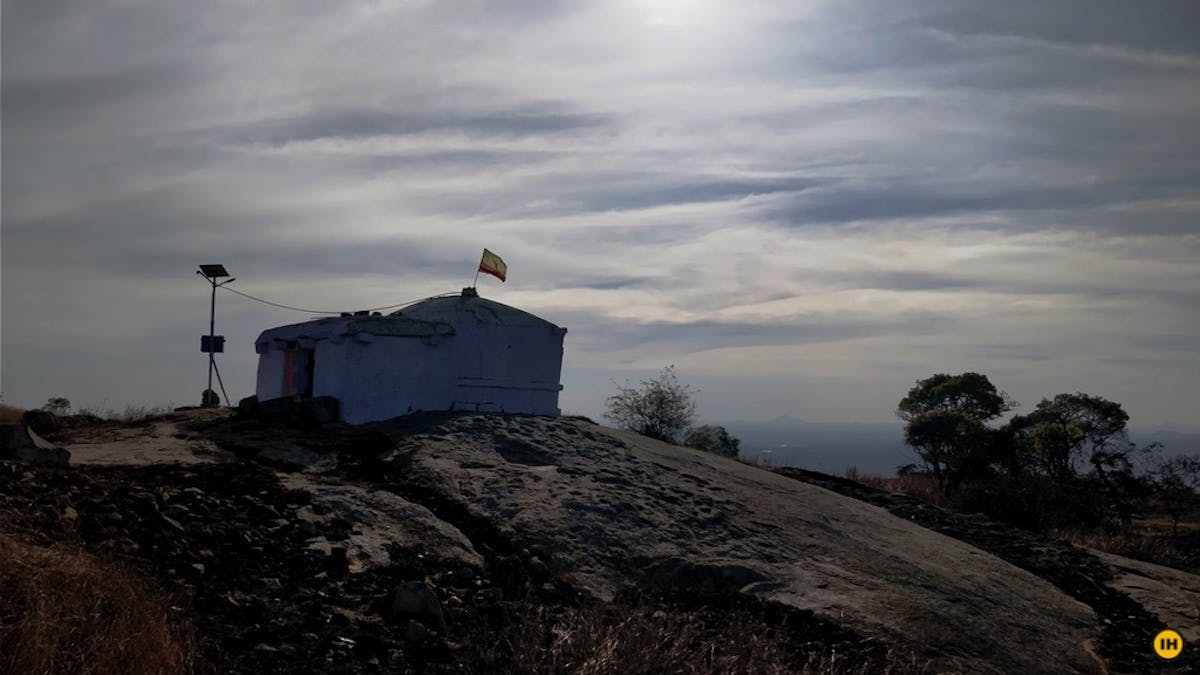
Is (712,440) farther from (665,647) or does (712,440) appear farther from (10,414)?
(665,647)

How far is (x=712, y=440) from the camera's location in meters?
31.1

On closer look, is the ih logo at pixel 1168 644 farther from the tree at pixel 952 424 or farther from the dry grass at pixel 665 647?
Result: the tree at pixel 952 424

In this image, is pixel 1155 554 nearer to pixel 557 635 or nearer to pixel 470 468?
pixel 470 468

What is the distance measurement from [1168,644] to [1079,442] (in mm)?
20579

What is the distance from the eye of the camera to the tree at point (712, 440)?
28.9 meters

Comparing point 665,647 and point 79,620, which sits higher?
point 79,620

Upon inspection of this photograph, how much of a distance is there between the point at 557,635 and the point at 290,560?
2.46 m

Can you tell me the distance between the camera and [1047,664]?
9586 millimetres

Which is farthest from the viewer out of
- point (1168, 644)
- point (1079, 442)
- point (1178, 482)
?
point (1079, 442)

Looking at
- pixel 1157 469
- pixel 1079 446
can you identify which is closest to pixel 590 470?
pixel 1157 469

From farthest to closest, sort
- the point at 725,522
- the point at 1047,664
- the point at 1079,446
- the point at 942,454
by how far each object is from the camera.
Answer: the point at 942,454
the point at 1079,446
the point at 725,522
the point at 1047,664

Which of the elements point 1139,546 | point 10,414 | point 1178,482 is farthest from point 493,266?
point 1178,482

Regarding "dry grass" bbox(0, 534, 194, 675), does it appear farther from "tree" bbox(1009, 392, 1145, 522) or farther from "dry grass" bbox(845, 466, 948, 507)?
"tree" bbox(1009, 392, 1145, 522)

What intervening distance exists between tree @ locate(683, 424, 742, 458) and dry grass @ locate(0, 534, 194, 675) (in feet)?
72.6
